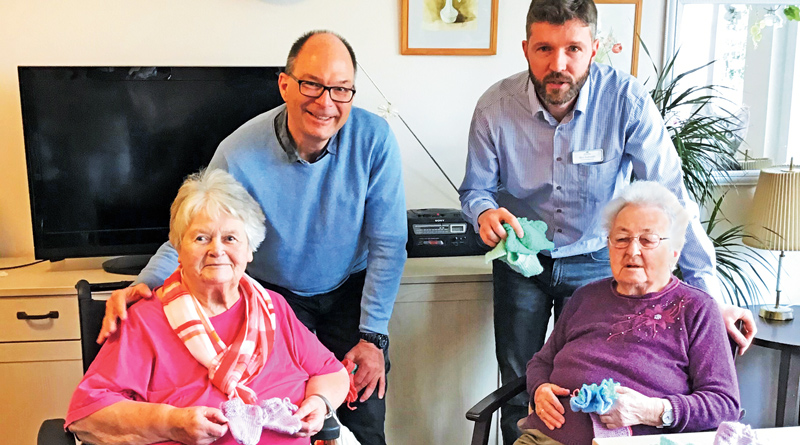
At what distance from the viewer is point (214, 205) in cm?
171

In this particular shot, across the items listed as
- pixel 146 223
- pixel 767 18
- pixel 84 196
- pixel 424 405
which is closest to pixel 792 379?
pixel 424 405

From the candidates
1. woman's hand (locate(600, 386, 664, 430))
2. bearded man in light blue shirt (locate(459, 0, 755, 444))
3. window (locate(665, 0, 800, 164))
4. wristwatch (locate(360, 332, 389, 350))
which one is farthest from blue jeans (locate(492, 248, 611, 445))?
window (locate(665, 0, 800, 164))

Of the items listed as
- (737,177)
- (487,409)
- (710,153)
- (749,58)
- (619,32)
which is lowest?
(487,409)

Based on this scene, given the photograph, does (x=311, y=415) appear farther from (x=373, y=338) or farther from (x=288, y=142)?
(x=288, y=142)

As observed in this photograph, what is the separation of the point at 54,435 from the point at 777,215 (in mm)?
2574

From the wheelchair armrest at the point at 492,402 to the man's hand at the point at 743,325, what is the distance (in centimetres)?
56

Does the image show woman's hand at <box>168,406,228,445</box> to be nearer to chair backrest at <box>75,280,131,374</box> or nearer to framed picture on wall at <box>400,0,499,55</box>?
chair backrest at <box>75,280,131,374</box>

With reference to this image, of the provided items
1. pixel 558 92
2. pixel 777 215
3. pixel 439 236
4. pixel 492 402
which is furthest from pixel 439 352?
pixel 777 215

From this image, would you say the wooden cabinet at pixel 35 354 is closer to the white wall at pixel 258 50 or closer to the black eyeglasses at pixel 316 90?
the white wall at pixel 258 50

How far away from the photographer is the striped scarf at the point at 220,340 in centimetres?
168

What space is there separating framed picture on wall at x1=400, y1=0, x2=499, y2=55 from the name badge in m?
0.96

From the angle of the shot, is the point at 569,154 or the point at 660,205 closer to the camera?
the point at 660,205

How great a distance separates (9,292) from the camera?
2377 mm

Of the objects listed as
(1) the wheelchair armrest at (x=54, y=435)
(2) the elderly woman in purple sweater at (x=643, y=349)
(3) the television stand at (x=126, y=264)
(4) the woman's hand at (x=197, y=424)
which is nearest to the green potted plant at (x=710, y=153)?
(2) the elderly woman in purple sweater at (x=643, y=349)
